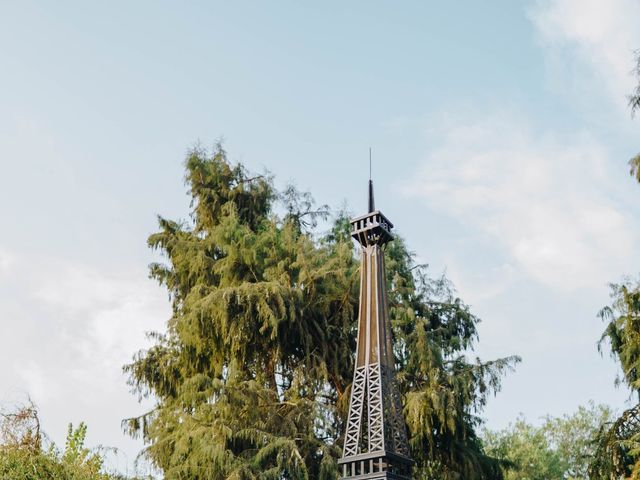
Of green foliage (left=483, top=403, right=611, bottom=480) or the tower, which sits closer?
the tower

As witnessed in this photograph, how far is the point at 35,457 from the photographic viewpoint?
26.2ft

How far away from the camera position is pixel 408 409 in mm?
14531

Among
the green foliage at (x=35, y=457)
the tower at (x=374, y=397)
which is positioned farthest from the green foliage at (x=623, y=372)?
the green foliage at (x=35, y=457)

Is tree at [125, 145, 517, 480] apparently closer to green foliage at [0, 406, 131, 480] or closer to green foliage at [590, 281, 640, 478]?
green foliage at [590, 281, 640, 478]

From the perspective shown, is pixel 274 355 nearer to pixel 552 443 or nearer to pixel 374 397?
pixel 374 397

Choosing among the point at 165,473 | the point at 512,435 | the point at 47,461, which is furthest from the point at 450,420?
the point at 512,435

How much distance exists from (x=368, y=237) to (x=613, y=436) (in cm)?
596

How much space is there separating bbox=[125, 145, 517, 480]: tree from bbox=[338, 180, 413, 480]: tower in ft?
3.07

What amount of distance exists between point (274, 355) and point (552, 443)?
16.7m

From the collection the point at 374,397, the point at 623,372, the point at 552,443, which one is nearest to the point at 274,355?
the point at 374,397

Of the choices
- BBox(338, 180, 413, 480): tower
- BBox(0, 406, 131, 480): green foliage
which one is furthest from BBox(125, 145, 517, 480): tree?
BBox(0, 406, 131, 480): green foliage

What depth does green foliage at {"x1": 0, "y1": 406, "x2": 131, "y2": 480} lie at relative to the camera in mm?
7860

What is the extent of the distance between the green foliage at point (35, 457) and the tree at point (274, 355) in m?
5.17

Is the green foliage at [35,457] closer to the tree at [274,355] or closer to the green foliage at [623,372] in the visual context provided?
the tree at [274,355]
